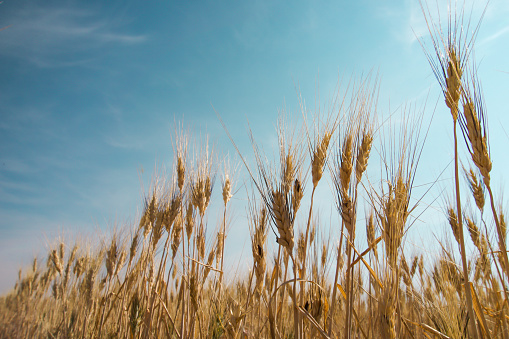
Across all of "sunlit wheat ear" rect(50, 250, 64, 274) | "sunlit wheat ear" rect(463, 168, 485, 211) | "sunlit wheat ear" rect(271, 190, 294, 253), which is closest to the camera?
"sunlit wheat ear" rect(271, 190, 294, 253)

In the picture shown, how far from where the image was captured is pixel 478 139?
3.96 ft

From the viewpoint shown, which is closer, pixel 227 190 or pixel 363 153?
pixel 363 153

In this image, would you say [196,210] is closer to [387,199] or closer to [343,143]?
[343,143]

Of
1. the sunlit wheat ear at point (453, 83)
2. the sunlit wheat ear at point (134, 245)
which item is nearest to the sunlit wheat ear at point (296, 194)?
the sunlit wheat ear at point (453, 83)

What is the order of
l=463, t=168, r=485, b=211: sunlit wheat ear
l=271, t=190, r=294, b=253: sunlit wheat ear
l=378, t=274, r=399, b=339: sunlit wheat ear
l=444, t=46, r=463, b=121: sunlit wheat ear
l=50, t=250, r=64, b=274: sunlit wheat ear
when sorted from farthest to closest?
1. l=50, t=250, r=64, b=274: sunlit wheat ear
2. l=463, t=168, r=485, b=211: sunlit wheat ear
3. l=271, t=190, r=294, b=253: sunlit wheat ear
4. l=444, t=46, r=463, b=121: sunlit wheat ear
5. l=378, t=274, r=399, b=339: sunlit wheat ear

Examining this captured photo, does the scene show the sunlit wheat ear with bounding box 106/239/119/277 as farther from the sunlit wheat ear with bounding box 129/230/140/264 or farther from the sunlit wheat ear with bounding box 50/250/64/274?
the sunlit wheat ear with bounding box 50/250/64/274

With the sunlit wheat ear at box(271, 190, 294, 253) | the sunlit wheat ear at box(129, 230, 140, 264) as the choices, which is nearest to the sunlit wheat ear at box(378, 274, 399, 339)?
the sunlit wheat ear at box(271, 190, 294, 253)

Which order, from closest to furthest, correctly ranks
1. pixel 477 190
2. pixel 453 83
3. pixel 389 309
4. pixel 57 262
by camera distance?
pixel 389 309
pixel 453 83
pixel 477 190
pixel 57 262

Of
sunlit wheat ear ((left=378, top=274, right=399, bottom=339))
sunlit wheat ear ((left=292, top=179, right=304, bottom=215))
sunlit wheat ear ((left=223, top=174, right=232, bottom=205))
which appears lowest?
sunlit wheat ear ((left=378, top=274, right=399, bottom=339))

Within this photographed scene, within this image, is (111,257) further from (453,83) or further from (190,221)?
(453,83)

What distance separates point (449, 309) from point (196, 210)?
1.79m

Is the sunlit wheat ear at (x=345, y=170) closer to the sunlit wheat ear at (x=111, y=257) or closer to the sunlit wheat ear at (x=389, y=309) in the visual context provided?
the sunlit wheat ear at (x=389, y=309)

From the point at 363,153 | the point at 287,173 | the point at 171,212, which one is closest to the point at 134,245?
the point at 171,212

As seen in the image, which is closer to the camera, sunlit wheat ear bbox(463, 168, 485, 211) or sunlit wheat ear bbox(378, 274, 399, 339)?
sunlit wheat ear bbox(378, 274, 399, 339)
